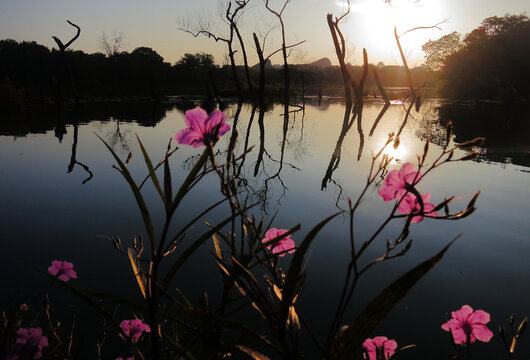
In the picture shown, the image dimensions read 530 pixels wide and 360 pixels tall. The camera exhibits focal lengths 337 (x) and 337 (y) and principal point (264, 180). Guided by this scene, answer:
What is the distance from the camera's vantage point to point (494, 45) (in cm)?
3647

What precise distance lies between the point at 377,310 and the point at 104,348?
1.67 m

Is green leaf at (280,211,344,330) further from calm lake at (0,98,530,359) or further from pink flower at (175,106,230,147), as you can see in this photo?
calm lake at (0,98,530,359)

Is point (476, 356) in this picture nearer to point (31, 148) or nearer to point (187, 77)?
point (31, 148)

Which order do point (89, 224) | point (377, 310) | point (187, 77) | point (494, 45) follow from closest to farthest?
point (377, 310)
point (89, 224)
point (494, 45)
point (187, 77)

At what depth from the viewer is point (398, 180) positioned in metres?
0.91

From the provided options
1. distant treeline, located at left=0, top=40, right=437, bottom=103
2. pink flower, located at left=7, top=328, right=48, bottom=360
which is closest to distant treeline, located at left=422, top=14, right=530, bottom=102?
distant treeline, located at left=0, top=40, right=437, bottom=103

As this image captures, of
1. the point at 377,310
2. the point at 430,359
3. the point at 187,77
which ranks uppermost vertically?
the point at 187,77

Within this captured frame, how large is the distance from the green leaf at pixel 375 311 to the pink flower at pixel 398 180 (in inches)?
9.7

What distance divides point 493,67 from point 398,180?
44184mm

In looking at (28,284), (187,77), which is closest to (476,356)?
(28,284)

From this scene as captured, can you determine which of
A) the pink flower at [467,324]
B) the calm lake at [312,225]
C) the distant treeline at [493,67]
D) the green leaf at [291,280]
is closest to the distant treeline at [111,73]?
the distant treeline at [493,67]

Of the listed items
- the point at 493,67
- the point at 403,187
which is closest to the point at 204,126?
the point at 403,187

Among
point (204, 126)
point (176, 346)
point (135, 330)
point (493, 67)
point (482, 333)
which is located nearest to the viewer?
point (204, 126)

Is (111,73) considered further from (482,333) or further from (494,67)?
(482,333)
